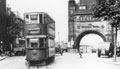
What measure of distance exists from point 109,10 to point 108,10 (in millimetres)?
92

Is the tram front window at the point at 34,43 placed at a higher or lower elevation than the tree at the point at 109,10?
lower

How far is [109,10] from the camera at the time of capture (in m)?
27.1

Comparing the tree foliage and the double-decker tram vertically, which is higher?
A: the tree foliage

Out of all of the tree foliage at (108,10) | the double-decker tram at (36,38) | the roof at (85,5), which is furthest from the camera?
the roof at (85,5)

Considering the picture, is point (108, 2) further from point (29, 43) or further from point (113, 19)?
point (29, 43)

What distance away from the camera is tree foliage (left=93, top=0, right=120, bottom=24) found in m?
25.9

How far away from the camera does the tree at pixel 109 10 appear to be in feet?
84.9

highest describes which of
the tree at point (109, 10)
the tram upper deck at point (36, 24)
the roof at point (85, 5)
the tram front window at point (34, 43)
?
the roof at point (85, 5)

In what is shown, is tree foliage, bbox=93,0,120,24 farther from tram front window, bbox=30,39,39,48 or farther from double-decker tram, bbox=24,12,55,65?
tram front window, bbox=30,39,39,48

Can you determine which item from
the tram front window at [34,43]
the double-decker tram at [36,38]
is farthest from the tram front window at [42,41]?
the tram front window at [34,43]

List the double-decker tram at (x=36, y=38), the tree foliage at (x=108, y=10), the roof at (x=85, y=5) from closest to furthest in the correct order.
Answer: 1. the double-decker tram at (x=36, y=38)
2. the tree foliage at (x=108, y=10)
3. the roof at (x=85, y=5)

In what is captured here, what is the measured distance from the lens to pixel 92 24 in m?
65.7

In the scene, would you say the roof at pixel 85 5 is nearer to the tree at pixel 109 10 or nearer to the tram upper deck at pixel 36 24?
the tree at pixel 109 10

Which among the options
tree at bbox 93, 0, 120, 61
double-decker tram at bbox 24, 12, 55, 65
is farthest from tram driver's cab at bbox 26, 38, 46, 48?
tree at bbox 93, 0, 120, 61
